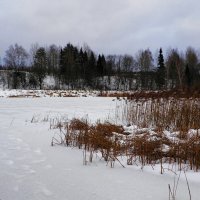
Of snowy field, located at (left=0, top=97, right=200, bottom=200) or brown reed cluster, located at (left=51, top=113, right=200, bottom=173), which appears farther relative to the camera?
brown reed cluster, located at (left=51, top=113, right=200, bottom=173)

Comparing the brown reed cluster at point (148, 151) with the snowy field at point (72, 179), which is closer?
the snowy field at point (72, 179)

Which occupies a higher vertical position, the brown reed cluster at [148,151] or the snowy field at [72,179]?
the brown reed cluster at [148,151]

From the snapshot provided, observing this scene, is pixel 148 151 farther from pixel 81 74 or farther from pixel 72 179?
pixel 81 74

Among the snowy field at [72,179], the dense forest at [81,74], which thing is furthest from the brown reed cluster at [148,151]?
the dense forest at [81,74]

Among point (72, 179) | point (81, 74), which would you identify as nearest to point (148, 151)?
point (72, 179)

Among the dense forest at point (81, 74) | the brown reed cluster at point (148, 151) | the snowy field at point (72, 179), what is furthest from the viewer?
the dense forest at point (81, 74)

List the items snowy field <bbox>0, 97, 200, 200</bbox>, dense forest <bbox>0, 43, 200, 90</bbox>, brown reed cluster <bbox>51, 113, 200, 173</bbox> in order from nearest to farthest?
snowy field <bbox>0, 97, 200, 200</bbox>
brown reed cluster <bbox>51, 113, 200, 173</bbox>
dense forest <bbox>0, 43, 200, 90</bbox>

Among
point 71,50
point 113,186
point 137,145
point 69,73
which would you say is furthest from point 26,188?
point 71,50

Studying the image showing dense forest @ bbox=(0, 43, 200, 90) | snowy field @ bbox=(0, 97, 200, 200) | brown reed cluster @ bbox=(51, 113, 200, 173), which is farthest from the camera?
dense forest @ bbox=(0, 43, 200, 90)

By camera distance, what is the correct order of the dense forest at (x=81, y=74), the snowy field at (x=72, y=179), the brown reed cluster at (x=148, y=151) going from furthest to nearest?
the dense forest at (x=81, y=74)
the brown reed cluster at (x=148, y=151)
the snowy field at (x=72, y=179)

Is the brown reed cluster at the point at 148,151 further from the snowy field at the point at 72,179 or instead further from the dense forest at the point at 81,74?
the dense forest at the point at 81,74

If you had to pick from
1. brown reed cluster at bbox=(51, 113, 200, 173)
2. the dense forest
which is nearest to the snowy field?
brown reed cluster at bbox=(51, 113, 200, 173)

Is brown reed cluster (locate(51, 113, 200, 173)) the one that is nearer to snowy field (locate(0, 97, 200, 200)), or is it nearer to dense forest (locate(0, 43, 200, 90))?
snowy field (locate(0, 97, 200, 200))

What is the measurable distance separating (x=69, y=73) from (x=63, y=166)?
51656 mm
